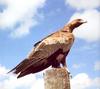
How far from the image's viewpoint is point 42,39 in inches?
261

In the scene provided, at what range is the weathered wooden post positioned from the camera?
17.4 ft

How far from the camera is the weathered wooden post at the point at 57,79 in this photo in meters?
5.29

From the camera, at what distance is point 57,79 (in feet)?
17.8

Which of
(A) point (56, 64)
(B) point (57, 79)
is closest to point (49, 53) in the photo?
(A) point (56, 64)

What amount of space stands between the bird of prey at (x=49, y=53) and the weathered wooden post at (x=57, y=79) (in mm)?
486

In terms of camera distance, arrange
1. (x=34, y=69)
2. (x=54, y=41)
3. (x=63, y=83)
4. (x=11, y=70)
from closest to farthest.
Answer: (x=63, y=83)
(x=11, y=70)
(x=34, y=69)
(x=54, y=41)

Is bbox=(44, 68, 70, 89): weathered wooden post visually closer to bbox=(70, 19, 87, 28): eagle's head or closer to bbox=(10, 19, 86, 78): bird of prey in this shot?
bbox=(10, 19, 86, 78): bird of prey

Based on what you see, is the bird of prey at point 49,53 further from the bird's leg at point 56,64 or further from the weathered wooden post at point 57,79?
the weathered wooden post at point 57,79

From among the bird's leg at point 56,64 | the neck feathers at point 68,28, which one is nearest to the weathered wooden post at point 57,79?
the bird's leg at point 56,64

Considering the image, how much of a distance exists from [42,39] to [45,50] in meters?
0.42

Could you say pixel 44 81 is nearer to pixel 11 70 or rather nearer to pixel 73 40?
pixel 11 70

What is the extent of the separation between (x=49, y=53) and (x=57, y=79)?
981mm

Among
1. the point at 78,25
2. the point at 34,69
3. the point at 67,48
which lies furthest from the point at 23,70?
the point at 78,25

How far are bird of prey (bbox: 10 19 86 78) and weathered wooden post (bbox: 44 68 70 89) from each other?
486 millimetres
